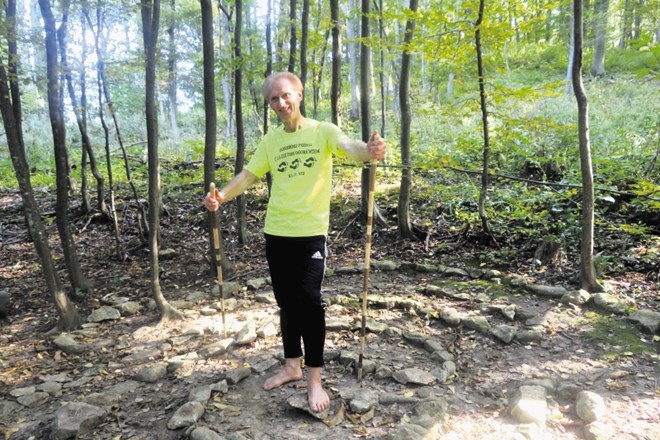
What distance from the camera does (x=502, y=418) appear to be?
2965mm

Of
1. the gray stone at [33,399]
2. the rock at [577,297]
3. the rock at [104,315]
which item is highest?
the rock at [577,297]

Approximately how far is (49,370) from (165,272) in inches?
123

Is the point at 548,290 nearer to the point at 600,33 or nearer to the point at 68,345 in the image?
the point at 68,345

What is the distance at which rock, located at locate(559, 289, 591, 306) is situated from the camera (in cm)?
473

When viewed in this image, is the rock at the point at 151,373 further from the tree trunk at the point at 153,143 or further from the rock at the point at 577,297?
the rock at the point at 577,297

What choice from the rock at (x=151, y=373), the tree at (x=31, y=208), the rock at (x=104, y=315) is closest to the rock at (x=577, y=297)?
the rock at (x=151, y=373)

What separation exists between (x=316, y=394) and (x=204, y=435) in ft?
2.59

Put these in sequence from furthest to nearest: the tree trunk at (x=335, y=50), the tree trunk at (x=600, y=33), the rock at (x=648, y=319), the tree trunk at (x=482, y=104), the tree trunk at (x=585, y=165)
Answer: the tree trunk at (x=600, y=33)
the tree trunk at (x=335, y=50)
the tree trunk at (x=482, y=104)
the tree trunk at (x=585, y=165)
the rock at (x=648, y=319)

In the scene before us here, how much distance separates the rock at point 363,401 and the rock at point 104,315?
3.53m

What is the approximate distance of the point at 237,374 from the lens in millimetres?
3469

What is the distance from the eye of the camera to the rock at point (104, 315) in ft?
16.8

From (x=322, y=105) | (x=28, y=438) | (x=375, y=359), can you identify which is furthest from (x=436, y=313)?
(x=322, y=105)

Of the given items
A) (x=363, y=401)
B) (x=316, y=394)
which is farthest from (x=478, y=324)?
(x=316, y=394)

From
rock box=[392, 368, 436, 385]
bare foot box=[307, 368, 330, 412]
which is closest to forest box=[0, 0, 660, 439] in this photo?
bare foot box=[307, 368, 330, 412]
